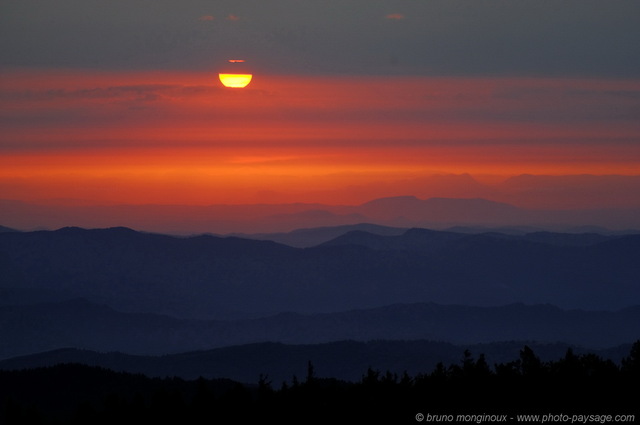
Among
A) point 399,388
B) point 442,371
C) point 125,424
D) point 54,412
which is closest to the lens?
point 125,424

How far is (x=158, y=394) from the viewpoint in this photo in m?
66.7

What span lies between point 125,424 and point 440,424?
809 inches

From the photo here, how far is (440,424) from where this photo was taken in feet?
188

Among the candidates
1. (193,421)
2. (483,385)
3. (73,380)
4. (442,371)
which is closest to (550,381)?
(483,385)

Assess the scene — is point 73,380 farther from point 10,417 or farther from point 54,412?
point 10,417

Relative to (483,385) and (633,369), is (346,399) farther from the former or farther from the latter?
(633,369)

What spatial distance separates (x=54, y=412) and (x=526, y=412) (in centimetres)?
8151

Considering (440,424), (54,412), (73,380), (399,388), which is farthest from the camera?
(73,380)

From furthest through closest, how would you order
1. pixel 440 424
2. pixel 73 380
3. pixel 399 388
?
pixel 73 380
pixel 399 388
pixel 440 424

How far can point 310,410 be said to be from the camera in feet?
209

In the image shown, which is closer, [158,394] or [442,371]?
[158,394]

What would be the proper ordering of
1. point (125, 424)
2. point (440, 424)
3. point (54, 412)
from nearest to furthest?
point (440, 424) < point (125, 424) < point (54, 412)

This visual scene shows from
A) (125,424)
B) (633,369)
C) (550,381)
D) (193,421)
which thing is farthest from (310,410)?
(633,369)

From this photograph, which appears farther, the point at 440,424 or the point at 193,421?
the point at 193,421
